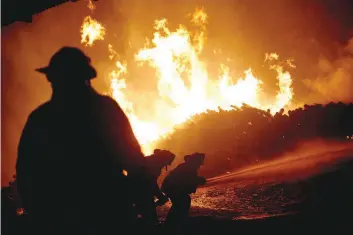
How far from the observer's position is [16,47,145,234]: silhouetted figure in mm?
2459

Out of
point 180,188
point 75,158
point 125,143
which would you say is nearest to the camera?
point 75,158

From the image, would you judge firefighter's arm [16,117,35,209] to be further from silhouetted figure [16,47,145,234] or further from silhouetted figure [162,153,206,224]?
silhouetted figure [162,153,206,224]

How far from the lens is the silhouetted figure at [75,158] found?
2.46 metres

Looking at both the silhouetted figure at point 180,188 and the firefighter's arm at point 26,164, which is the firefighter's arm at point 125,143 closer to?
the firefighter's arm at point 26,164

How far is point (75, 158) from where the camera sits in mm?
2498

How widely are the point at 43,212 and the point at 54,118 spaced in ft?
2.55

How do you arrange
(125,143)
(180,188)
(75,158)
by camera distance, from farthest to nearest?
1. (180,188)
2. (125,143)
3. (75,158)

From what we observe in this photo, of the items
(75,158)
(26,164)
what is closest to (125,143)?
(75,158)

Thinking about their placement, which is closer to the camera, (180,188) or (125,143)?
(125,143)

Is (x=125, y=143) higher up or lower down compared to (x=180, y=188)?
higher up

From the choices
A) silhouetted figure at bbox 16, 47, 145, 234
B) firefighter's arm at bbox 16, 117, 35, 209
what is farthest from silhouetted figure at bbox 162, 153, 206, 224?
firefighter's arm at bbox 16, 117, 35, 209

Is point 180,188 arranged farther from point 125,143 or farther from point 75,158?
point 75,158

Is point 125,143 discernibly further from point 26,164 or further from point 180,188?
point 180,188

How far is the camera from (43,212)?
97.7 inches
